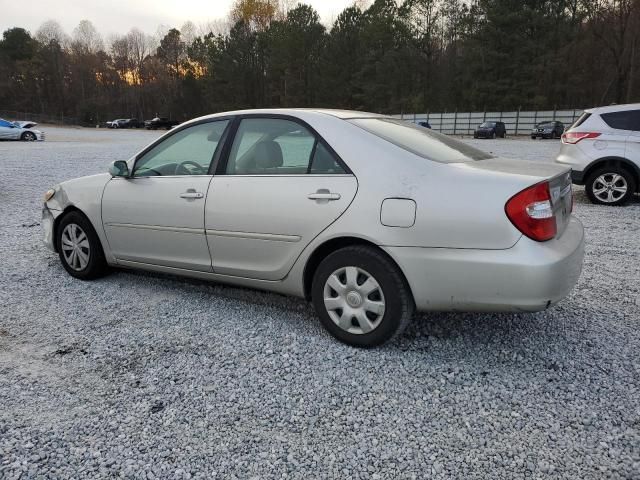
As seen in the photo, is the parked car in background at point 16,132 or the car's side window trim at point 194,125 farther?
the parked car in background at point 16,132

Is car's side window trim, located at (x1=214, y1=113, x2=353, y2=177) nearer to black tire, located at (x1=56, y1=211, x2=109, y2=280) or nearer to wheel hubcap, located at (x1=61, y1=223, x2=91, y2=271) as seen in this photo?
black tire, located at (x1=56, y1=211, x2=109, y2=280)

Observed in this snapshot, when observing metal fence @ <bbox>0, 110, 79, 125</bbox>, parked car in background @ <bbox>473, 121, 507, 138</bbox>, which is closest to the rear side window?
parked car in background @ <bbox>473, 121, 507, 138</bbox>

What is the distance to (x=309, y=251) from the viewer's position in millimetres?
3312

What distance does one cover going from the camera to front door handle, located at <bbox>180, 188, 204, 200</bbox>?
376 cm

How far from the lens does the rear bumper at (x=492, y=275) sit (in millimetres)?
2764

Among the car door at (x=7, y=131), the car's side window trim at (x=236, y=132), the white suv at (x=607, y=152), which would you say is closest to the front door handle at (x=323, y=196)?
the car's side window trim at (x=236, y=132)

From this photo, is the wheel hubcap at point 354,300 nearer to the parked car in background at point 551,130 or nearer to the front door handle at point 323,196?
the front door handle at point 323,196

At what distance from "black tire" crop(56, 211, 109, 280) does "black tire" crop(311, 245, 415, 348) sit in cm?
234

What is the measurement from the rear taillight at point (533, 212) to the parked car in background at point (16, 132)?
31274 mm

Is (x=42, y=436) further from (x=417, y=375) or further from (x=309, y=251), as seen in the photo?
(x=417, y=375)

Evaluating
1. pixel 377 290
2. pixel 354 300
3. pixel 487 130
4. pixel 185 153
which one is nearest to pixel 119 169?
pixel 185 153

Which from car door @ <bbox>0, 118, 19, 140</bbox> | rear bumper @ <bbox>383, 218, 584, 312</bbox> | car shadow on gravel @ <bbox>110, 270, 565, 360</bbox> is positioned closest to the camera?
rear bumper @ <bbox>383, 218, 584, 312</bbox>

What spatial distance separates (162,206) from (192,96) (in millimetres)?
81547

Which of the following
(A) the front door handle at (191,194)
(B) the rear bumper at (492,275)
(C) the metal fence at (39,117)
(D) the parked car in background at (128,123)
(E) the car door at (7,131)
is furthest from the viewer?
(C) the metal fence at (39,117)
